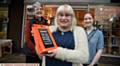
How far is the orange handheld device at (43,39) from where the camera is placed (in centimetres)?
221

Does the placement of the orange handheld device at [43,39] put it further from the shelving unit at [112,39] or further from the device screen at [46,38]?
the shelving unit at [112,39]

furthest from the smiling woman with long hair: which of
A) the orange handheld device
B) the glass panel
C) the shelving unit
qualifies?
the glass panel

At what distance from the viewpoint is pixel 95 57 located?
11.4 ft

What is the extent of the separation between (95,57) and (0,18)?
29.1 feet

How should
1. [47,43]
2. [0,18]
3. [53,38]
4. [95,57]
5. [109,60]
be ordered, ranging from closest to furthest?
1. [47,43]
2. [53,38]
3. [95,57]
4. [109,60]
5. [0,18]

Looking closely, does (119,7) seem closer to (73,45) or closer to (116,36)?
(116,36)

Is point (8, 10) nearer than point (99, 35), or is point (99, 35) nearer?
point (99, 35)

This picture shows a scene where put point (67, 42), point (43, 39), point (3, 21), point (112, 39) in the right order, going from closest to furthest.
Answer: point (43, 39) < point (67, 42) < point (112, 39) < point (3, 21)

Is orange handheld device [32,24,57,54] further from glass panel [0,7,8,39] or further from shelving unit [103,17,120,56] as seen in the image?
glass panel [0,7,8,39]

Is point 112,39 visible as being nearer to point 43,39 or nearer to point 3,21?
point 3,21

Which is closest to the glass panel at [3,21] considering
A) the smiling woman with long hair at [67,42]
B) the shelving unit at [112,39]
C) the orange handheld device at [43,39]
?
the shelving unit at [112,39]

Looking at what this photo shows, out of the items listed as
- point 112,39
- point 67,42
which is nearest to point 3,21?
point 112,39

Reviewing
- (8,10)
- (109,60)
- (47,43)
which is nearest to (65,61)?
(47,43)

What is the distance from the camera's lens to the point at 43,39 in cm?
226
